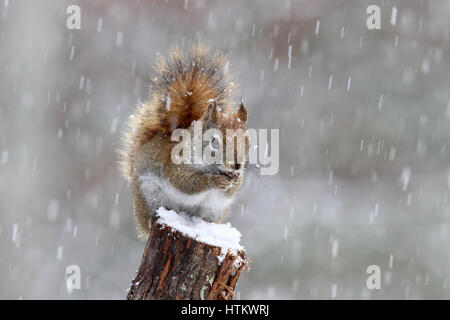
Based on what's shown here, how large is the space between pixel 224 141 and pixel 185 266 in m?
0.59

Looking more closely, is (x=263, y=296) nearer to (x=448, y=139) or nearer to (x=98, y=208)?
(x=98, y=208)

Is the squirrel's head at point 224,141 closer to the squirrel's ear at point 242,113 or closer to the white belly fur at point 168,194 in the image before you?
the squirrel's ear at point 242,113

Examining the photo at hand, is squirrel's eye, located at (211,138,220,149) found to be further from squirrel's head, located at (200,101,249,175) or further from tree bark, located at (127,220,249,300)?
tree bark, located at (127,220,249,300)

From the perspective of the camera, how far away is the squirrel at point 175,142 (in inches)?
88.8

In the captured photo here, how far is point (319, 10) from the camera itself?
19.6 feet

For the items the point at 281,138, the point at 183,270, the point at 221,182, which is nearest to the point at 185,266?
the point at 183,270

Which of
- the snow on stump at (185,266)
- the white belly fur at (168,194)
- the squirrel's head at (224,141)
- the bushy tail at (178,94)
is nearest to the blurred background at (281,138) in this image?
the bushy tail at (178,94)

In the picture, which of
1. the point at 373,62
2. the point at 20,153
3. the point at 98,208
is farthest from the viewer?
the point at 373,62

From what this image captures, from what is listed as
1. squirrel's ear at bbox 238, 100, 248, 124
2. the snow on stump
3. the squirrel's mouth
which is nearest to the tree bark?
the snow on stump

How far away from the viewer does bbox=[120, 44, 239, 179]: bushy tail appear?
7.95ft

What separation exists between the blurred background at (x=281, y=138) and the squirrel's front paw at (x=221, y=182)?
3074 mm
